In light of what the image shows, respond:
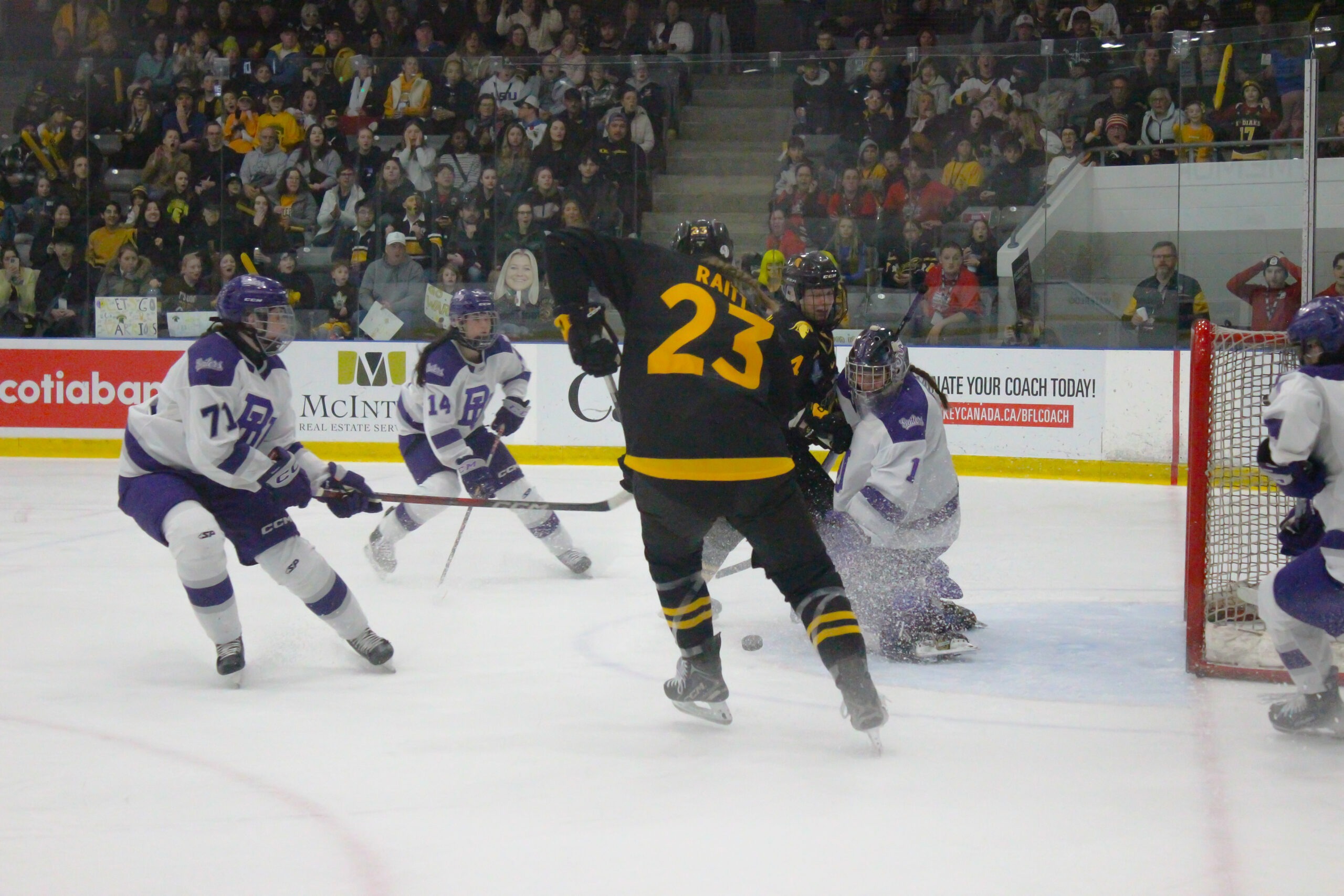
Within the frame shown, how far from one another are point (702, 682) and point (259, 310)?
1552 millimetres

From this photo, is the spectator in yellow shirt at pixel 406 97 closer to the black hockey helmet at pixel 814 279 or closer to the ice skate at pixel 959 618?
the black hockey helmet at pixel 814 279

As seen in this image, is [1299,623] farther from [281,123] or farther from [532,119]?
[281,123]

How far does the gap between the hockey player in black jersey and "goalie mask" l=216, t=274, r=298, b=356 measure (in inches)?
39.8

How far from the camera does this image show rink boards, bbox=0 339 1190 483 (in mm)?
7480

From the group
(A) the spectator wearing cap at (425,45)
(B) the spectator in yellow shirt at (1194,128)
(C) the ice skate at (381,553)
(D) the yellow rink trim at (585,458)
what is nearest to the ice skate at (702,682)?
(C) the ice skate at (381,553)

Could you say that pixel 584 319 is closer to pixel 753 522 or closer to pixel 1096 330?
pixel 753 522

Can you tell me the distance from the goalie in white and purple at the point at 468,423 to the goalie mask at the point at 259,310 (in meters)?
1.40

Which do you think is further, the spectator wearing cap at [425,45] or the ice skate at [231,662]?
the spectator wearing cap at [425,45]

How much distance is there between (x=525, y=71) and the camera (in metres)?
9.52

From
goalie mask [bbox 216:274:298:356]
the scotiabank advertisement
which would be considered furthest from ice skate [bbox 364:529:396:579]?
the scotiabank advertisement

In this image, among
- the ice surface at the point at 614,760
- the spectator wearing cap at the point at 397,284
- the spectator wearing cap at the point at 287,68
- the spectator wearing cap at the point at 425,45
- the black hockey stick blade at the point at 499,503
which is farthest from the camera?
the spectator wearing cap at the point at 425,45

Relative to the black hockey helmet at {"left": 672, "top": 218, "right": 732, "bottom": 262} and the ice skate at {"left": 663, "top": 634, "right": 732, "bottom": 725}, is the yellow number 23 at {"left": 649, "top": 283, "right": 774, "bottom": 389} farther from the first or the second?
A: the ice skate at {"left": 663, "top": 634, "right": 732, "bottom": 725}

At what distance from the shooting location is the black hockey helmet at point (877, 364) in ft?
11.8

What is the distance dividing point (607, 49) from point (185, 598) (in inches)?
302
